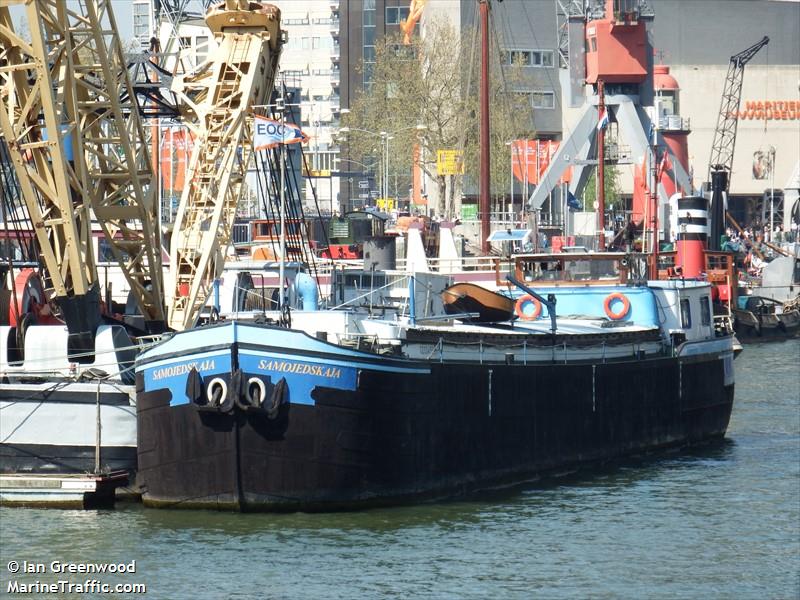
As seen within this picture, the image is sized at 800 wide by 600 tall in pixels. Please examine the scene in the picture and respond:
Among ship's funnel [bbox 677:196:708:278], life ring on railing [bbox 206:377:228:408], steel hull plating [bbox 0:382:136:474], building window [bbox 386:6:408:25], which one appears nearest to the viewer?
life ring on railing [bbox 206:377:228:408]

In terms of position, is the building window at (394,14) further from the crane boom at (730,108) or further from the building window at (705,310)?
the building window at (705,310)

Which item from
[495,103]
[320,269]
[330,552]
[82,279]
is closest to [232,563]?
[330,552]

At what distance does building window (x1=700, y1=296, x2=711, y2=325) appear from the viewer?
43.2m

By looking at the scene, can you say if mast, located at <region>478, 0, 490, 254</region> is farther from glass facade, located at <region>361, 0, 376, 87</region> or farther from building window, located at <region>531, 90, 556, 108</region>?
glass facade, located at <region>361, 0, 376, 87</region>

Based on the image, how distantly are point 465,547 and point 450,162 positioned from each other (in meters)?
60.3

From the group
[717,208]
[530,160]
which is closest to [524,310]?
[530,160]

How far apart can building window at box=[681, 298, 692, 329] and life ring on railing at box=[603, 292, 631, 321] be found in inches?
85.2

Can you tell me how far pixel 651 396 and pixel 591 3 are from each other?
67866 mm

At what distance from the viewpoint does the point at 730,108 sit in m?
128

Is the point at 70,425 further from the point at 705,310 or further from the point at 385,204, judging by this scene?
the point at 385,204

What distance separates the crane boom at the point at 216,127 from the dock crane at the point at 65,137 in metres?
4.68

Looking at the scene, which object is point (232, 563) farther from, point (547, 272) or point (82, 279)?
point (547, 272)

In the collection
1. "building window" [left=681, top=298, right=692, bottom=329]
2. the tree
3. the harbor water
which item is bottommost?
the harbor water

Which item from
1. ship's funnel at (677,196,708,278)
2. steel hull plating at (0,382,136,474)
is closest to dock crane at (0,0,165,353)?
steel hull plating at (0,382,136,474)
